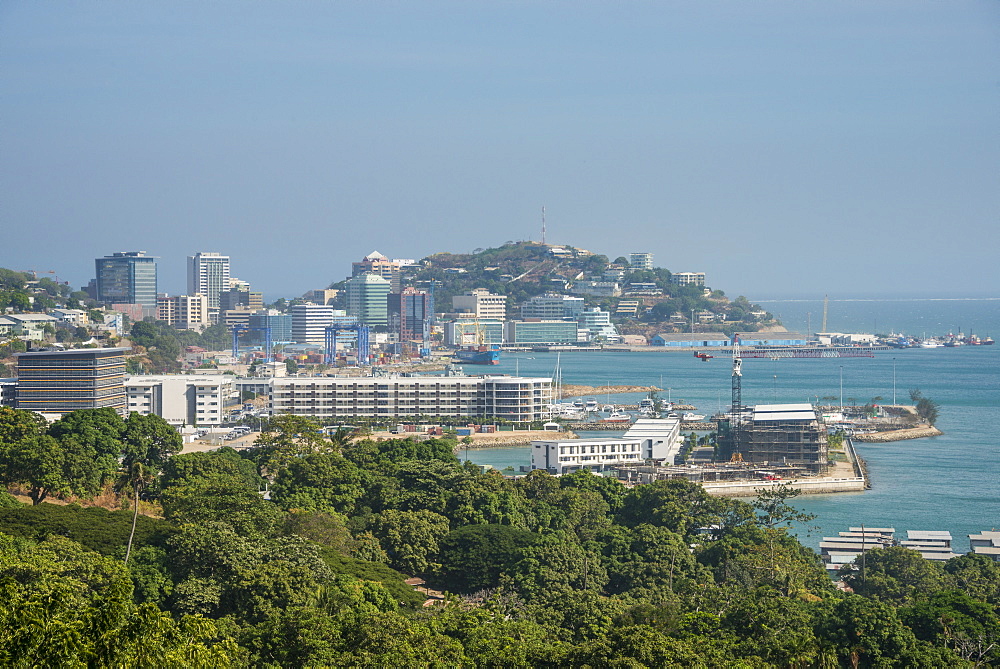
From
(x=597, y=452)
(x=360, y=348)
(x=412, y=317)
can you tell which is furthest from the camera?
(x=412, y=317)

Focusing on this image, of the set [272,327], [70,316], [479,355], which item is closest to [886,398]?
[479,355]

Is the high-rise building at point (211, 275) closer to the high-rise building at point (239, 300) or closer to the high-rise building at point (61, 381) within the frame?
the high-rise building at point (239, 300)

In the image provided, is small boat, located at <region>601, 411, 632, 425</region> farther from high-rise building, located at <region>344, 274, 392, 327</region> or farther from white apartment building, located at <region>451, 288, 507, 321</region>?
white apartment building, located at <region>451, 288, 507, 321</region>

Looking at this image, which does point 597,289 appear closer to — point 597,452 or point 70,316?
point 70,316

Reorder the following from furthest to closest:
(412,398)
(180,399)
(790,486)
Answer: (412,398) < (180,399) < (790,486)

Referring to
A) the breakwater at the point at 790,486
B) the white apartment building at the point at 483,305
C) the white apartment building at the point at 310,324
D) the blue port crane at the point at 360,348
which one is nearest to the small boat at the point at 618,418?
the breakwater at the point at 790,486

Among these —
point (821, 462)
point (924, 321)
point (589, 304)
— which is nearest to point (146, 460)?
point (821, 462)
